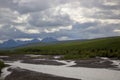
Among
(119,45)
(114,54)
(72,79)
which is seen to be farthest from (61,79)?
(119,45)

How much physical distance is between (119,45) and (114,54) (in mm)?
44805

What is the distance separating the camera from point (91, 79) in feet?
173

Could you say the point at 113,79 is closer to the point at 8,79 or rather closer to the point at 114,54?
the point at 8,79

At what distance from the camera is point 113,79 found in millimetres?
52438

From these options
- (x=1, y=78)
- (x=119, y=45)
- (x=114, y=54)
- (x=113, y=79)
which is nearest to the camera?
(x=113, y=79)

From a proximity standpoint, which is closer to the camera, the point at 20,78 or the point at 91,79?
the point at 91,79

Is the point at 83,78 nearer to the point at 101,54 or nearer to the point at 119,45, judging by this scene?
the point at 101,54

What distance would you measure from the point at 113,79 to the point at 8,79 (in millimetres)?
19857

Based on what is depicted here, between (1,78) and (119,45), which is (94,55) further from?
(1,78)

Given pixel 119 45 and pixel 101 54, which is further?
pixel 119 45

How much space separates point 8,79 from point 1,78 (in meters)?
1.96

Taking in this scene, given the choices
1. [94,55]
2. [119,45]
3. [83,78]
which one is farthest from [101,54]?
[83,78]

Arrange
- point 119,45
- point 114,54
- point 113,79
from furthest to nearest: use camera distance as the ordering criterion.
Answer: point 119,45
point 114,54
point 113,79

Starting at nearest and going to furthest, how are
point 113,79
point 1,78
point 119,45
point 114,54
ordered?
point 113,79 < point 1,78 < point 114,54 < point 119,45
